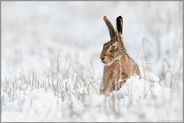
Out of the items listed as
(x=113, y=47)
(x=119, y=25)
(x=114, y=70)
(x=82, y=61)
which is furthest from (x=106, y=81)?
(x=82, y=61)

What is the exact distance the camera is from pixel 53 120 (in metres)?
5.86

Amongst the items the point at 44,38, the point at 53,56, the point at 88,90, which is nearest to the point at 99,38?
the point at 44,38

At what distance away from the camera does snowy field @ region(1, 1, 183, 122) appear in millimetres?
5895

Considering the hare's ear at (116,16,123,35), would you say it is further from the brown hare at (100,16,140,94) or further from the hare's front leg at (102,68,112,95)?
the hare's front leg at (102,68,112,95)

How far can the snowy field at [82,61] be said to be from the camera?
5.89 m

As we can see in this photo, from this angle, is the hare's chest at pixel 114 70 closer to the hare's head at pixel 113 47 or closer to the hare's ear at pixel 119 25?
the hare's head at pixel 113 47

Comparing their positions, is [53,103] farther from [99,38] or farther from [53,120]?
[99,38]

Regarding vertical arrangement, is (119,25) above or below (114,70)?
above

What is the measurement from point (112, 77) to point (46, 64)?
634 cm

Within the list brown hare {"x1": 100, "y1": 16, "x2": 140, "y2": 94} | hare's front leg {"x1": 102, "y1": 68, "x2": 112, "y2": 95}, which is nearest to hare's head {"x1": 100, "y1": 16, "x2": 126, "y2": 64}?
brown hare {"x1": 100, "y1": 16, "x2": 140, "y2": 94}

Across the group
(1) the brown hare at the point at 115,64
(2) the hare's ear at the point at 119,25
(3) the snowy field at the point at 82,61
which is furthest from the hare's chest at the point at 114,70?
(2) the hare's ear at the point at 119,25

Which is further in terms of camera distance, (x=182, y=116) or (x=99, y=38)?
(x=99, y=38)

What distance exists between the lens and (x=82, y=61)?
1262 centimetres

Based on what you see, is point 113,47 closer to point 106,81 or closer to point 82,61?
point 106,81
